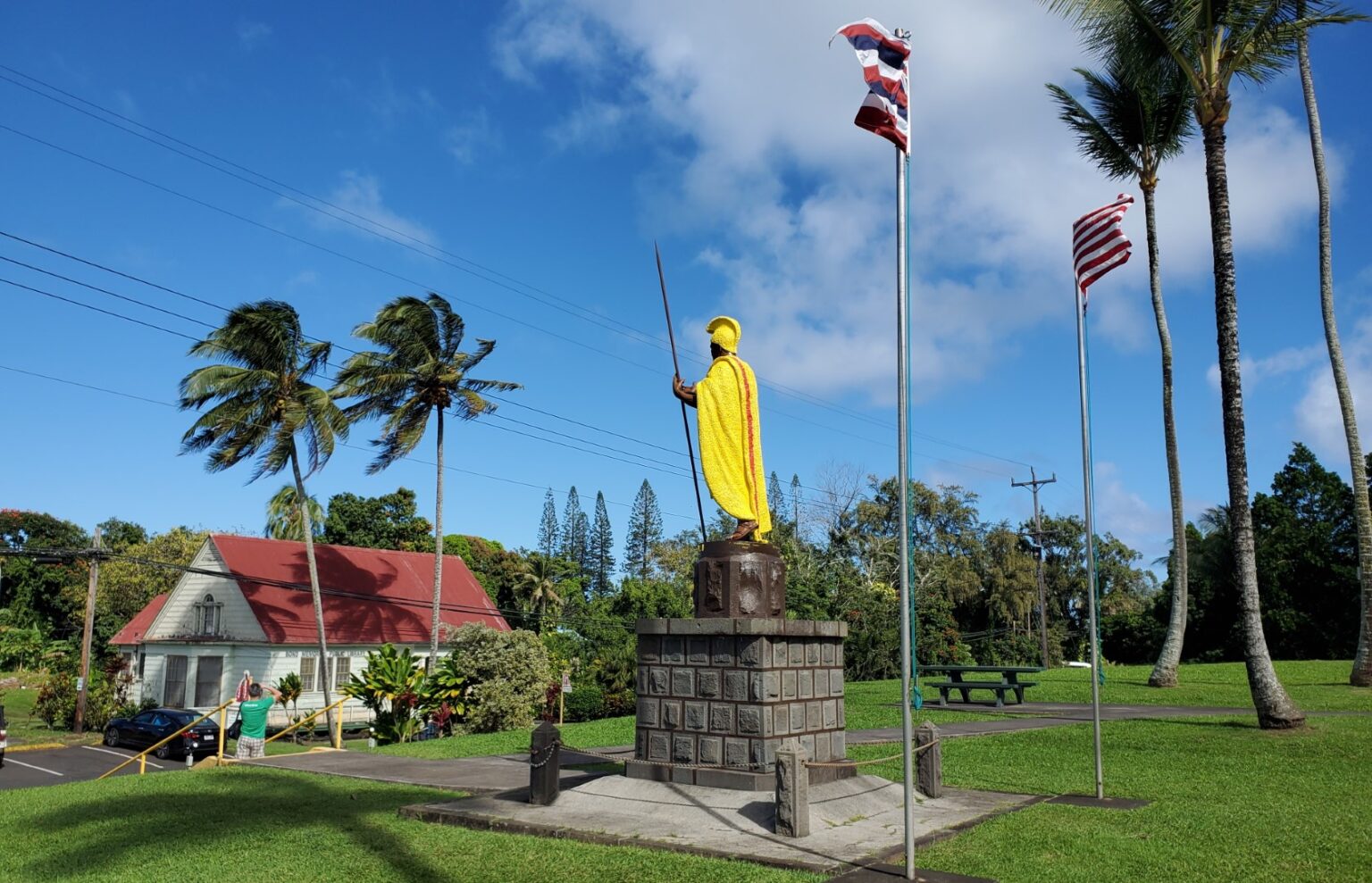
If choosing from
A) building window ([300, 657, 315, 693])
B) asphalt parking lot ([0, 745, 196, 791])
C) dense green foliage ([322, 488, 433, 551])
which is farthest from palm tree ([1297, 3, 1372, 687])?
dense green foliage ([322, 488, 433, 551])

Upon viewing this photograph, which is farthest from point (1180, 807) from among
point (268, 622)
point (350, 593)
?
point (350, 593)

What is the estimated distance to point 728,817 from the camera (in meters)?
9.04

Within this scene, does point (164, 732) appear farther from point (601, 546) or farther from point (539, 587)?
point (601, 546)

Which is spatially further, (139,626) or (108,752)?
(139,626)

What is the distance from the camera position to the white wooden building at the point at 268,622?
3322 cm

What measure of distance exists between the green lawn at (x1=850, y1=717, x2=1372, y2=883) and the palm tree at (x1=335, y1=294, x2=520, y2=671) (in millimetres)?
21229

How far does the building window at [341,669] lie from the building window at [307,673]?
76 cm

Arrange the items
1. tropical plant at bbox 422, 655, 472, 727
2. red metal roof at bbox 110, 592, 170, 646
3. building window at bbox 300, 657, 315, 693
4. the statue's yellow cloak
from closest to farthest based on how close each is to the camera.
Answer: the statue's yellow cloak → tropical plant at bbox 422, 655, 472, 727 → building window at bbox 300, 657, 315, 693 → red metal roof at bbox 110, 592, 170, 646

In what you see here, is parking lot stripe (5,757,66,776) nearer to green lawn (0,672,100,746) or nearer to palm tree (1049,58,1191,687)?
green lawn (0,672,100,746)

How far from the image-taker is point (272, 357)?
31.4 m

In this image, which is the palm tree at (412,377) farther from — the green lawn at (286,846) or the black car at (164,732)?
the green lawn at (286,846)

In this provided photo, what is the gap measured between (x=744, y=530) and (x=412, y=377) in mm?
23078

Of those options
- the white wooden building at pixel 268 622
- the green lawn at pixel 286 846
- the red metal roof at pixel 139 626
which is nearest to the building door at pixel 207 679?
the white wooden building at pixel 268 622

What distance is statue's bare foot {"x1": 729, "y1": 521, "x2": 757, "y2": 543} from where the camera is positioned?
10984 mm
